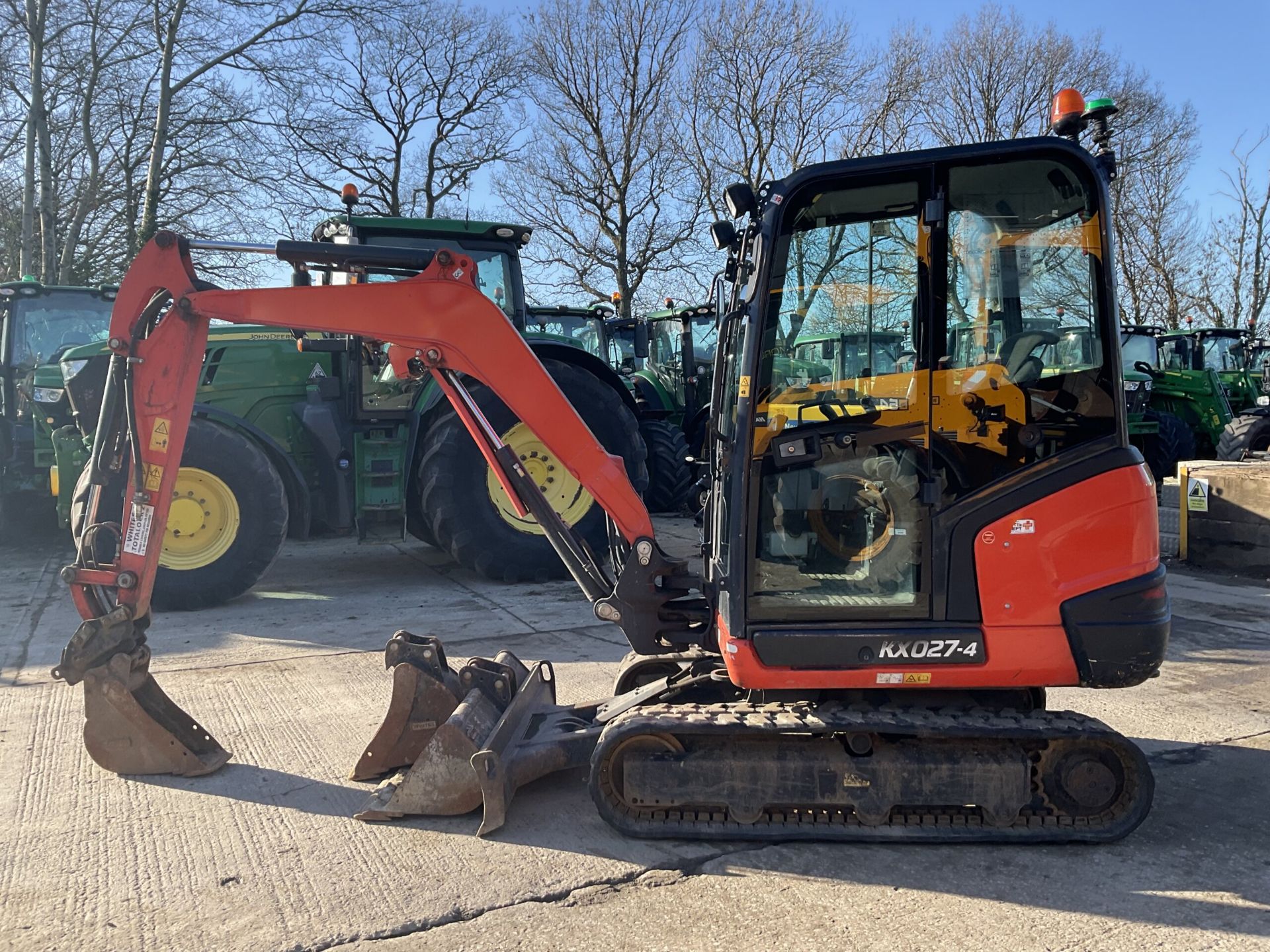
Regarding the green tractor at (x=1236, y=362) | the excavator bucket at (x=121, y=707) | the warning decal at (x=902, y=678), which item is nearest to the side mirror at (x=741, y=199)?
the warning decal at (x=902, y=678)

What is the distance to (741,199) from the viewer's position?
12.0 feet

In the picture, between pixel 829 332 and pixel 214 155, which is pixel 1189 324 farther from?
pixel 214 155

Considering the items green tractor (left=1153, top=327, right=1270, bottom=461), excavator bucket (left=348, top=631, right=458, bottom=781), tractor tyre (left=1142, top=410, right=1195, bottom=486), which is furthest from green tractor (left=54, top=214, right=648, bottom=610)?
tractor tyre (left=1142, top=410, right=1195, bottom=486)

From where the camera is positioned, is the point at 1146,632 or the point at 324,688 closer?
the point at 1146,632

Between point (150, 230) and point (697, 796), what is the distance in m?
20.3

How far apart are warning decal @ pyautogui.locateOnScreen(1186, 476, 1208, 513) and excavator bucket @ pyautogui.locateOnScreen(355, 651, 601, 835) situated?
7.77 meters

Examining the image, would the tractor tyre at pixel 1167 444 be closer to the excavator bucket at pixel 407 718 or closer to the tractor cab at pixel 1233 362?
the tractor cab at pixel 1233 362

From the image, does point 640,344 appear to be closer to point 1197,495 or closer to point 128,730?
point 1197,495

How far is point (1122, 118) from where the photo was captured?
23.8 m

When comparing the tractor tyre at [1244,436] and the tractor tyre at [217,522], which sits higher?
the tractor tyre at [1244,436]

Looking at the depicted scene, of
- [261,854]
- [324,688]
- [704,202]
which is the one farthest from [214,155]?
[261,854]

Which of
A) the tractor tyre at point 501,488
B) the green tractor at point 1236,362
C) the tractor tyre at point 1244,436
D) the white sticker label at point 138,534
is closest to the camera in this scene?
the white sticker label at point 138,534

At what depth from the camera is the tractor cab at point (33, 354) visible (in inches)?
388

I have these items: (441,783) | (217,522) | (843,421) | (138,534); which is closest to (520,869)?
(441,783)
